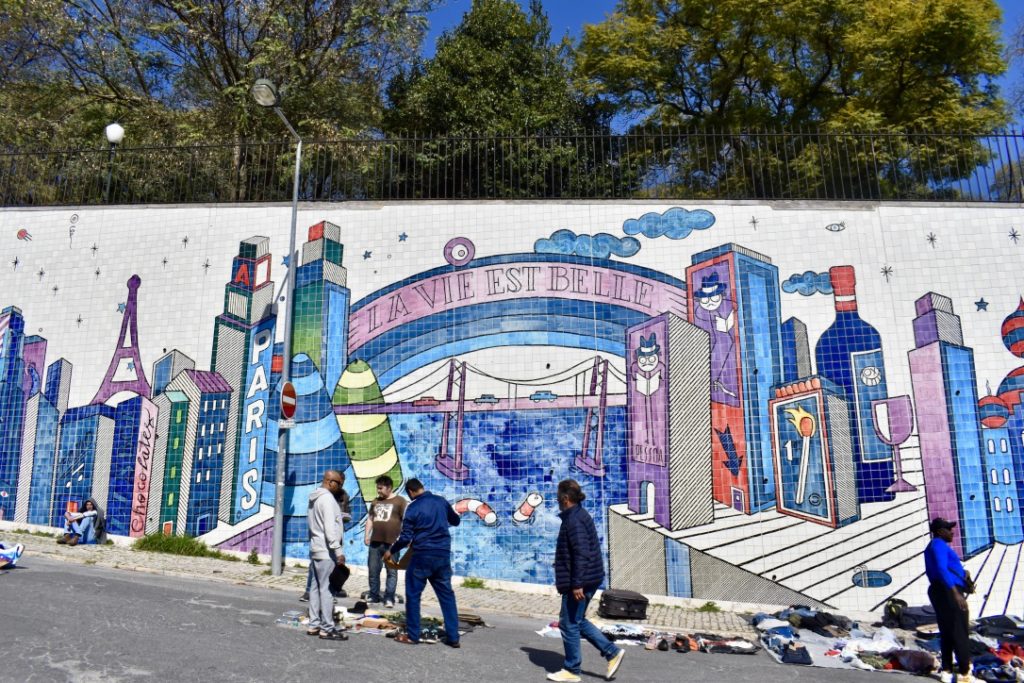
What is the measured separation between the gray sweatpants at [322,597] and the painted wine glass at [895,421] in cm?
777

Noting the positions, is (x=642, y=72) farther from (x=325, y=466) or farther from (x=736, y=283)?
(x=325, y=466)

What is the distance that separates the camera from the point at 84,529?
11.7 metres

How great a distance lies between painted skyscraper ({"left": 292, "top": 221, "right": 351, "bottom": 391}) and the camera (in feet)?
39.1

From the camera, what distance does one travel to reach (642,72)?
849 inches

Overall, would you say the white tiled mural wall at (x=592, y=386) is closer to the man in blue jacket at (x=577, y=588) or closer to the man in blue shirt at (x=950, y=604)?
the man in blue shirt at (x=950, y=604)

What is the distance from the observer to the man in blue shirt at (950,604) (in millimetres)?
6859

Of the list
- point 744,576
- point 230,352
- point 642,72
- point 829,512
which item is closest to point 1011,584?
point 829,512

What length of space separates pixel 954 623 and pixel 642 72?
1770 centimetres

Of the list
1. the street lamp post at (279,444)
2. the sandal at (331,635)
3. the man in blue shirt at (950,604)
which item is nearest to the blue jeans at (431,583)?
the sandal at (331,635)

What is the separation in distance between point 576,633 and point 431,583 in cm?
141

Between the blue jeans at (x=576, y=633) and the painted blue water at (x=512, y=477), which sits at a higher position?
the painted blue water at (x=512, y=477)

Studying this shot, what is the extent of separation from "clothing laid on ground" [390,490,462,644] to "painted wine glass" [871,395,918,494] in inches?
273

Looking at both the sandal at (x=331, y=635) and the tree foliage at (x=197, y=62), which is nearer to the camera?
the sandal at (x=331, y=635)

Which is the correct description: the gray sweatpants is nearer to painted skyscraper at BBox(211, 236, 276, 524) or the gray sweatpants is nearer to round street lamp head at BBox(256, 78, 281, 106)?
painted skyscraper at BBox(211, 236, 276, 524)
